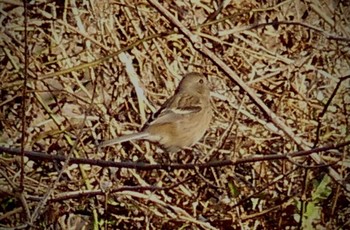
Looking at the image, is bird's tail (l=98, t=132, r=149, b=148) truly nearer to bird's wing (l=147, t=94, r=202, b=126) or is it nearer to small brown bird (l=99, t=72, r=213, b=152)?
small brown bird (l=99, t=72, r=213, b=152)

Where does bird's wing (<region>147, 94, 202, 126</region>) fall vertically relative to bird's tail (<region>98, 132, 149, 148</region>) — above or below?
above

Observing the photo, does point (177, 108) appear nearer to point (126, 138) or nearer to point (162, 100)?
point (162, 100)

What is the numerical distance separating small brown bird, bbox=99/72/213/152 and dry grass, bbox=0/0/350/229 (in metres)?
0.16

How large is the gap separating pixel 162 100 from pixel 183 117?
1.13ft

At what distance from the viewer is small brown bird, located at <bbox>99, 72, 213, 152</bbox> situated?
4672 mm

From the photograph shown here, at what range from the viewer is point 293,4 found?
5410 millimetres

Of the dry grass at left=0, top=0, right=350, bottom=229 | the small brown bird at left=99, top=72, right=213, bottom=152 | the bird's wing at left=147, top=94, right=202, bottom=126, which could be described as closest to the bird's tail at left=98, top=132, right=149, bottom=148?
the small brown bird at left=99, top=72, right=213, bottom=152

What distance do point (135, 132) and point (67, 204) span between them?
603 millimetres

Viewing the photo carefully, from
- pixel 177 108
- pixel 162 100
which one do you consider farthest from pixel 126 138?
pixel 162 100

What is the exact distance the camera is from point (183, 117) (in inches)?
189

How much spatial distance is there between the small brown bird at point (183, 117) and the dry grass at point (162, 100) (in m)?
0.16

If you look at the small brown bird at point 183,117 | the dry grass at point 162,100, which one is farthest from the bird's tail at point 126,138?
the dry grass at point 162,100

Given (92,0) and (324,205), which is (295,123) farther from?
(92,0)

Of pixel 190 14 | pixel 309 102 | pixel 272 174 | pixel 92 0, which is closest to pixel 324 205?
pixel 272 174
